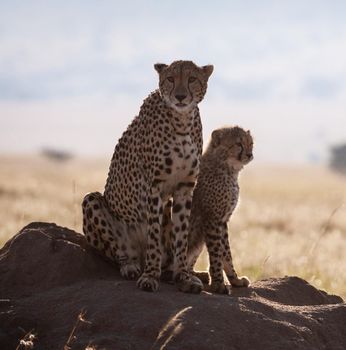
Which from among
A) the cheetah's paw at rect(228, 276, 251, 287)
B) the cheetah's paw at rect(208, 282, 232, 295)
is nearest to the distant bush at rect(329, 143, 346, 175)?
the cheetah's paw at rect(228, 276, 251, 287)

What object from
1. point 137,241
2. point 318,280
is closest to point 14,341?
point 137,241

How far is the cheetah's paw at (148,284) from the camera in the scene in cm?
445

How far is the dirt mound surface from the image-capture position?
3877 millimetres

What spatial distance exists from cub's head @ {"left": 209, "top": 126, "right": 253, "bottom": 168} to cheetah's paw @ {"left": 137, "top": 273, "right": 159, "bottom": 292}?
50.7 inches

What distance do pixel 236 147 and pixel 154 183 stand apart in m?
0.95

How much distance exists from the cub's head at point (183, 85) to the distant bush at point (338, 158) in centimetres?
4586

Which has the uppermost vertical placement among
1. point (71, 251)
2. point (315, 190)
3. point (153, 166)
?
point (315, 190)

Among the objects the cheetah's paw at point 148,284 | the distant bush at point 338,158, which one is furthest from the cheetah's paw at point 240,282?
the distant bush at point 338,158

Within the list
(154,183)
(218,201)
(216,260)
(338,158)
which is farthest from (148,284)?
(338,158)

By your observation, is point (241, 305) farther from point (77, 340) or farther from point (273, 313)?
point (77, 340)

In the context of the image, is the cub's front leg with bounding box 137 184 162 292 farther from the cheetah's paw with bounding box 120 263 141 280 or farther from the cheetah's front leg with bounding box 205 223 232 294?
the cheetah's front leg with bounding box 205 223 232 294

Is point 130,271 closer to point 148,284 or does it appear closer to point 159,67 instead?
point 148,284

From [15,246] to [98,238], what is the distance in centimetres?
52

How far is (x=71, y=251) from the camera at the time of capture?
15.9 ft
